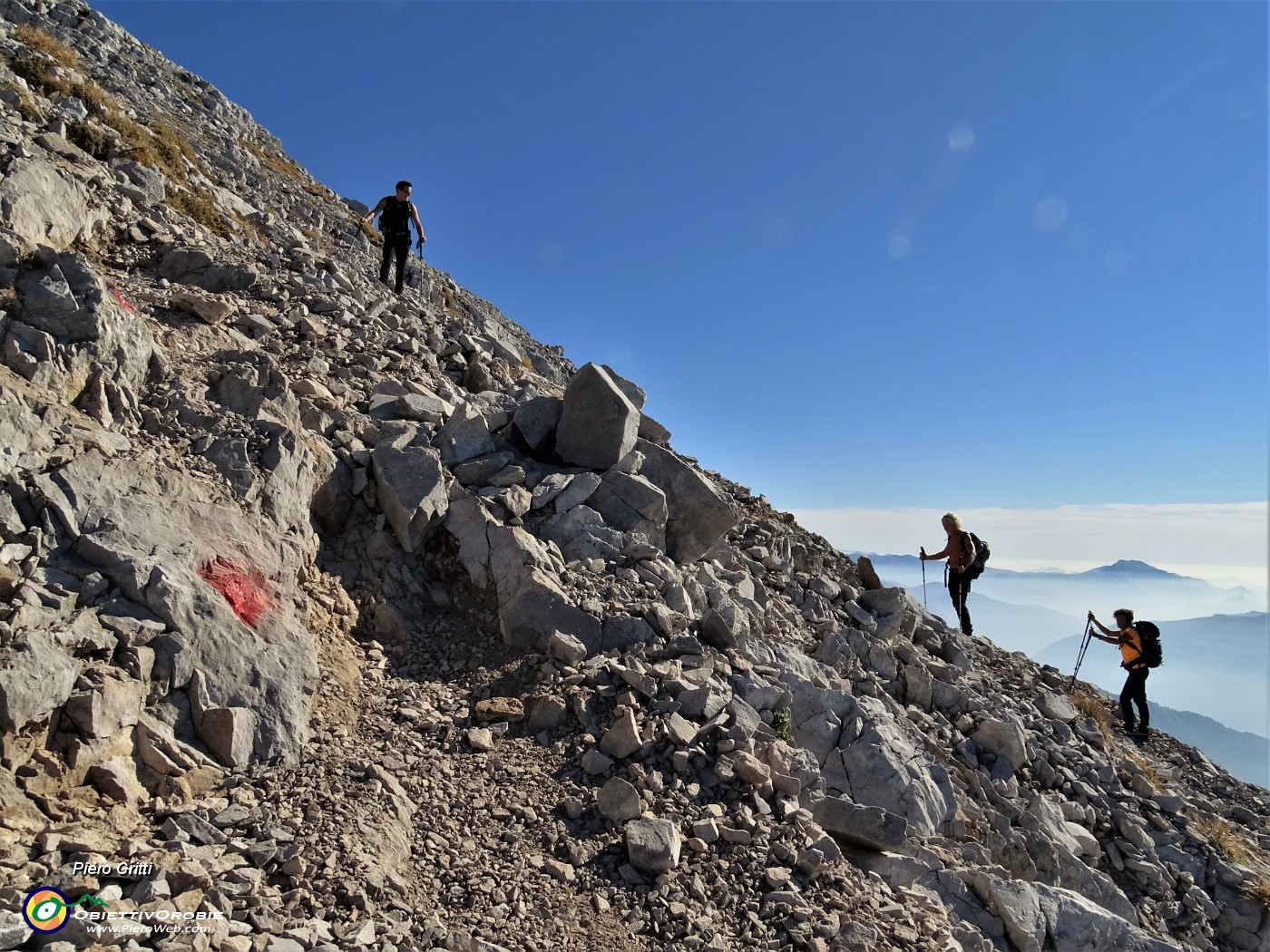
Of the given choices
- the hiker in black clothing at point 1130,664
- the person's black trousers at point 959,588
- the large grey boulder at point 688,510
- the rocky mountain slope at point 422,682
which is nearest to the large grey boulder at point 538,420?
the rocky mountain slope at point 422,682

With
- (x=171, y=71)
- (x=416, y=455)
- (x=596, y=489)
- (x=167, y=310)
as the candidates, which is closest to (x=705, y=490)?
(x=596, y=489)

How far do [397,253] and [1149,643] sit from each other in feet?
62.7

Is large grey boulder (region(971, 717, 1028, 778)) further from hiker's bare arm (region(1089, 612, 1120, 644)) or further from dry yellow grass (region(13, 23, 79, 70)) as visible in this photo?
dry yellow grass (region(13, 23, 79, 70))

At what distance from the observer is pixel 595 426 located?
11.2 metres

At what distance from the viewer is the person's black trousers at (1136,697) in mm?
14508

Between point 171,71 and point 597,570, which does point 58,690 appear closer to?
point 597,570

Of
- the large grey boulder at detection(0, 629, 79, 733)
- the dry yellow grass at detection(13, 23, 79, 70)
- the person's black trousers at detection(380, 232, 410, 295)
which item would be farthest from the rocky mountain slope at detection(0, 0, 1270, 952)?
the dry yellow grass at detection(13, 23, 79, 70)

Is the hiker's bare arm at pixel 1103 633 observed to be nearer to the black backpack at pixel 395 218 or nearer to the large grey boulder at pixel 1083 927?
the large grey boulder at pixel 1083 927

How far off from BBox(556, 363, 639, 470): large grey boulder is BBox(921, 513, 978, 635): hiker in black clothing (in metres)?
7.64

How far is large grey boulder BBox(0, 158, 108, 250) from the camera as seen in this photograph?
8.48 m

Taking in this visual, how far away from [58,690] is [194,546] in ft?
6.51

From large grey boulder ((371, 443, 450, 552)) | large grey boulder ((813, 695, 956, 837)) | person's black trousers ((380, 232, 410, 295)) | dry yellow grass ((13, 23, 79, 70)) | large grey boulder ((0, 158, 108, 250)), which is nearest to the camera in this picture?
large grey boulder ((0, 158, 108, 250))

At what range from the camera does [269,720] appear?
6184 mm

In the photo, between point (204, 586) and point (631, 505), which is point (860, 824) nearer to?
point (631, 505)
